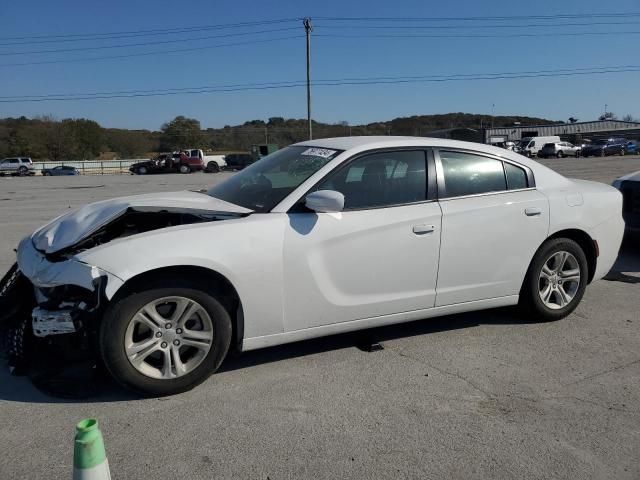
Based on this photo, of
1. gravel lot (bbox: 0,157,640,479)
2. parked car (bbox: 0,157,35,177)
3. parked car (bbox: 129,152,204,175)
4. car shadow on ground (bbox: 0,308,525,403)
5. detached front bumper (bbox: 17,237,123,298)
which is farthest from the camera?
parked car (bbox: 0,157,35,177)

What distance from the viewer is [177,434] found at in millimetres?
2936

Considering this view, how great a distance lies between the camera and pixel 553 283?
467 cm

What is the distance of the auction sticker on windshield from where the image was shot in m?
4.08

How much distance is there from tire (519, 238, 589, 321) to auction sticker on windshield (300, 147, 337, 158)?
1.91 metres

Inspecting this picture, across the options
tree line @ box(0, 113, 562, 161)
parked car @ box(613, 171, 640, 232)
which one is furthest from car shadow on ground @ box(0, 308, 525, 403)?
tree line @ box(0, 113, 562, 161)

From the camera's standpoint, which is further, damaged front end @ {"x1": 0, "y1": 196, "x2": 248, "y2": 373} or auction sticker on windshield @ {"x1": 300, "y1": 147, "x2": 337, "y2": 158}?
auction sticker on windshield @ {"x1": 300, "y1": 147, "x2": 337, "y2": 158}

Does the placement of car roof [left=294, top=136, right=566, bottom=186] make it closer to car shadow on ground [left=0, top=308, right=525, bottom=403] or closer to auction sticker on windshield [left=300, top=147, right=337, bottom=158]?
auction sticker on windshield [left=300, top=147, right=337, bottom=158]

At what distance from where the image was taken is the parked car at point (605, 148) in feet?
177

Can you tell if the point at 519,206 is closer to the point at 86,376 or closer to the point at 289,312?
the point at 289,312

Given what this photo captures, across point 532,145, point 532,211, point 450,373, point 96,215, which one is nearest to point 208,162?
point 532,145

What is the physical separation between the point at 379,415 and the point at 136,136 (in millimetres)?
92788

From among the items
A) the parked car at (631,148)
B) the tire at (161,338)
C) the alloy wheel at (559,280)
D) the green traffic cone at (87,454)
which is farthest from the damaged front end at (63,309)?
the parked car at (631,148)

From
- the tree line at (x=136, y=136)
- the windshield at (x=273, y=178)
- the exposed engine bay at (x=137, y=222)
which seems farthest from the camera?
the tree line at (x=136, y=136)

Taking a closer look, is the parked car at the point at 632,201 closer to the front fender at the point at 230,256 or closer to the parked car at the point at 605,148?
the front fender at the point at 230,256
